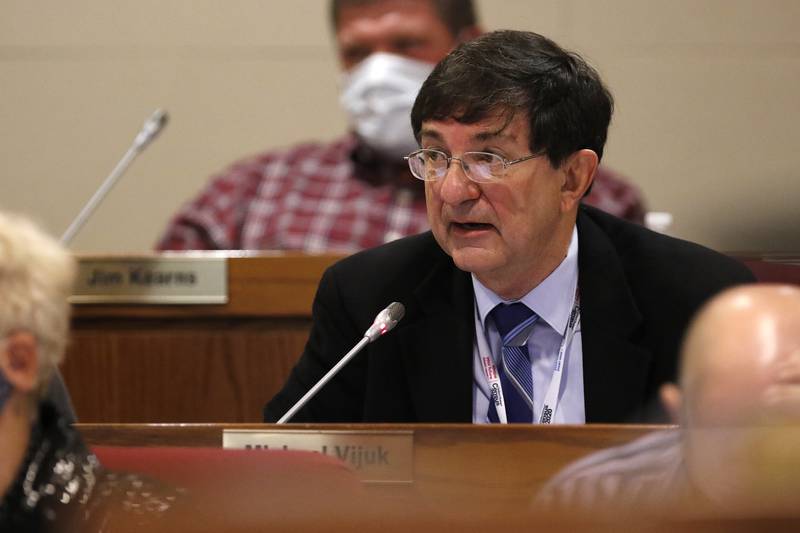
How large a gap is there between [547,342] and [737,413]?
97cm

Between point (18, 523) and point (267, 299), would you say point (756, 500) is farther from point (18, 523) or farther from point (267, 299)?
point (267, 299)

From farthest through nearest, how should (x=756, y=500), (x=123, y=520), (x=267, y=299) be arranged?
(x=267, y=299), (x=123, y=520), (x=756, y=500)

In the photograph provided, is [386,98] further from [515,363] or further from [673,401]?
[673,401]

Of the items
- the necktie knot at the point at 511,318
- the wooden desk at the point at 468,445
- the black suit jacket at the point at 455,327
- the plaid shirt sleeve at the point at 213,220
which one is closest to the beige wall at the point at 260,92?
the plaid shirt sleeve at the point at 213,220

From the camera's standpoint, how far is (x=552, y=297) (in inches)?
69.1

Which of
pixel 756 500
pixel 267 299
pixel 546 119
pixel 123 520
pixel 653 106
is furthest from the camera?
pixel 653 106

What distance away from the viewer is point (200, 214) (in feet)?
10.6

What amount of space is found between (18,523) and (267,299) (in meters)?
1.42

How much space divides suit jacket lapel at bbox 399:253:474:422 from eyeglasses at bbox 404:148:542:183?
0.74 ft

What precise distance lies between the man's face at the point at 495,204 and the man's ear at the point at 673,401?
2.56 feet

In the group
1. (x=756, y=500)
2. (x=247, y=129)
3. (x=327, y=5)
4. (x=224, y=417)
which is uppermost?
(x=327, y=5)

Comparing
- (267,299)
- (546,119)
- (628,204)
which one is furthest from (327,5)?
(546,119)

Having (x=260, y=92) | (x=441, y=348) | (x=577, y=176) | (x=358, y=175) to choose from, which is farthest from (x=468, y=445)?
(x=260, y=92)

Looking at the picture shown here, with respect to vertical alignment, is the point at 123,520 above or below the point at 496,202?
below
